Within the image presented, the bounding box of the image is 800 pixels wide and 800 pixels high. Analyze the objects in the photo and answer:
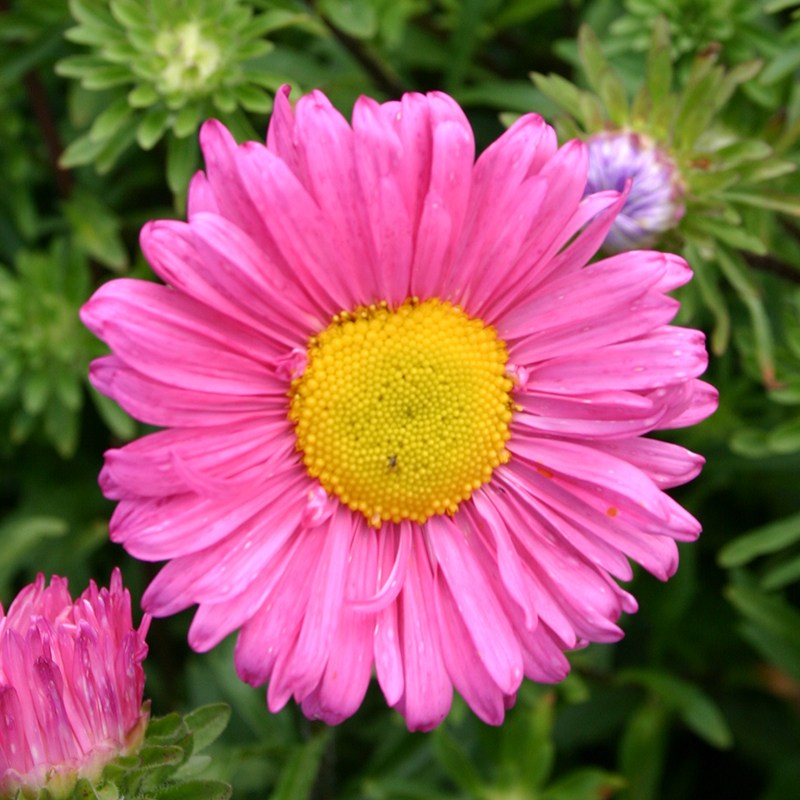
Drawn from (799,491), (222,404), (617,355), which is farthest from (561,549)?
(799,491)

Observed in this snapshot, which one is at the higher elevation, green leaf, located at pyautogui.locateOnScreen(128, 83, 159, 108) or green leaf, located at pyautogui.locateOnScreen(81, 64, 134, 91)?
green leaf, located at pyautogui.locateOnScreen(81, 64, 134, 91)

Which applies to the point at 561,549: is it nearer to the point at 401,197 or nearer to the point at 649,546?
the point at 649,546

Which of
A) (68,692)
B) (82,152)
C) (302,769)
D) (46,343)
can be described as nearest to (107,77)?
(82,152)

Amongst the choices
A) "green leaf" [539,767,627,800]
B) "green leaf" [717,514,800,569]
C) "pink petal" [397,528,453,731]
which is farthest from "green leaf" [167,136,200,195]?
"green leaf" [539,767,627,800]

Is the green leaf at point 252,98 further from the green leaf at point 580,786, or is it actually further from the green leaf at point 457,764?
the green leaf at point 580,786

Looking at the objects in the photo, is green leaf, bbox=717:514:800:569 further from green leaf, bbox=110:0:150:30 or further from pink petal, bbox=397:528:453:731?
green leaf, bbox=110:0:150:30

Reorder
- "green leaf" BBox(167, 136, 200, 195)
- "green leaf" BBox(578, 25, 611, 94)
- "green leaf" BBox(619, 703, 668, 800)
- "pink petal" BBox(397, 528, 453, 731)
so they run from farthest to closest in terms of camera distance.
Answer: "green leaf" BBox(619, 703, 668, 800) < "green leaf" BBox(167, 136, 200, 195) < "green leaf" BBox(578, 25, 611, 94) < "pink petal" BBox(397, 528, 453, 731)

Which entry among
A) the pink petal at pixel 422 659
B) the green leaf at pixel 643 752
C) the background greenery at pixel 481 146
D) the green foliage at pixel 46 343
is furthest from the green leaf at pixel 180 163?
the green leaf at pixel 643 752
